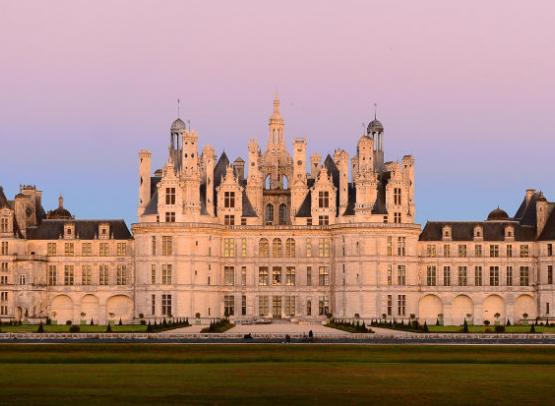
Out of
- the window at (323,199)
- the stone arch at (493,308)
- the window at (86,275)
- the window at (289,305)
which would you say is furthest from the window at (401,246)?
the window at (86,275)

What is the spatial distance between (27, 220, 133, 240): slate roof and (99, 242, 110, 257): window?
1156 millimetres

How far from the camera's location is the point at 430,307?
14625 cm

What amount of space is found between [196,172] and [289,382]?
3219 inches

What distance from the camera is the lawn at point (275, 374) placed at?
55.8 metres

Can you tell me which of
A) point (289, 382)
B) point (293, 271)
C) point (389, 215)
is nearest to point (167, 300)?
point (293, 271)

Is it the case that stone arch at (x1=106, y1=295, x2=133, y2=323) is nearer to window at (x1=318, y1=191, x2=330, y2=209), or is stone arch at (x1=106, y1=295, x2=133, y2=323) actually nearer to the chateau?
the chateau

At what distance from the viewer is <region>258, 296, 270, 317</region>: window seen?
14488 cm

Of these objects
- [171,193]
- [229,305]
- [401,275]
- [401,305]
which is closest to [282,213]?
[229,305]

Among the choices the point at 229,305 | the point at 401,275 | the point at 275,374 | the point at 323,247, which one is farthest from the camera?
the point at 323,247

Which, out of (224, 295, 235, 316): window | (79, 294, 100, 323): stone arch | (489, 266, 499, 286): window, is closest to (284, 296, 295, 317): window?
(224, 295, 235, 316): window

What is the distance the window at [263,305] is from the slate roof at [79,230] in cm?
1397

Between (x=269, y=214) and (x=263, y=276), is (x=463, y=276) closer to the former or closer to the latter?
(x=263, y=276)

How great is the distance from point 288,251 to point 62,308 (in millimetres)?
22321

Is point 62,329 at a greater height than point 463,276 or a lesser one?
lesser
